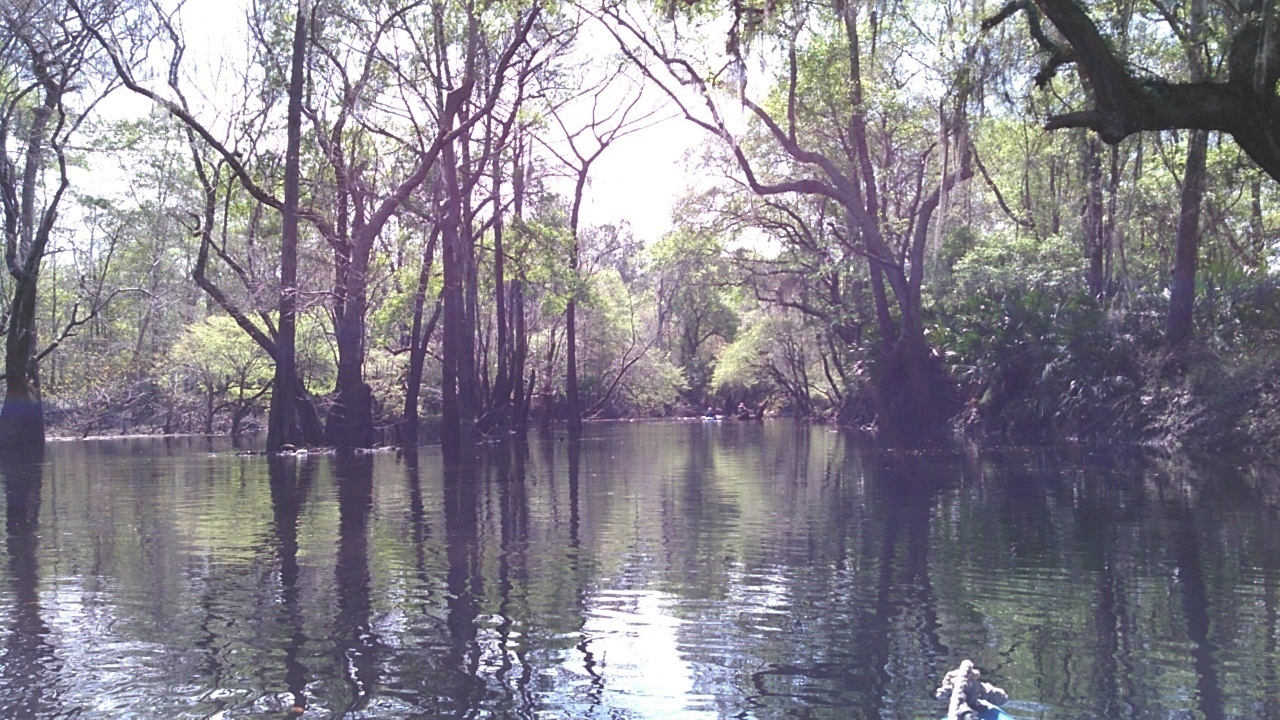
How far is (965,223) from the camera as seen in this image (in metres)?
35.3

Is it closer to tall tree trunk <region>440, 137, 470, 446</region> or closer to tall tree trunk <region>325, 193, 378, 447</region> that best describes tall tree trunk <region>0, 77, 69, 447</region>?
tall tree trunk <region>325, 193, 378, 447</region>

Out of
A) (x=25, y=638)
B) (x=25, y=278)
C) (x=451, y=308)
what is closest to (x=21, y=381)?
(x=25, y=278)

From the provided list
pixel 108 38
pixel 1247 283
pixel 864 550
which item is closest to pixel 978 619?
pixel 864 550

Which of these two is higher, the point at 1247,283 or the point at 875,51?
the point at 875,51

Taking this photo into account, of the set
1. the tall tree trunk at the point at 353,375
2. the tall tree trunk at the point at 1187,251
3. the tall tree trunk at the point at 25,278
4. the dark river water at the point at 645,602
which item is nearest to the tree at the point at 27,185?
the tall tree trunk at the point at 25,278

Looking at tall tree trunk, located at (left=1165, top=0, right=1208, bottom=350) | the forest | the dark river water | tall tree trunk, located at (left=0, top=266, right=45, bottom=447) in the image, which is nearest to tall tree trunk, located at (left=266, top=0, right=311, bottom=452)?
the forest

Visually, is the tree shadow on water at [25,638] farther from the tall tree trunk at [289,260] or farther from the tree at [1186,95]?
the tall tree trunk at [289,260]

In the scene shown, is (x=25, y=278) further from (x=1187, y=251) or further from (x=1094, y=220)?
(x=1187, y=251)

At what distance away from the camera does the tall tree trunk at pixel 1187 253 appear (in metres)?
20.2

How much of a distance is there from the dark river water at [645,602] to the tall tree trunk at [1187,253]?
768 centimetres

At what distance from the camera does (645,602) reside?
784 centimetres

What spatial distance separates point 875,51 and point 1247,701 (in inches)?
992

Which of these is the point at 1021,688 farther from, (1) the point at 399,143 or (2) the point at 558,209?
(2) the point at 558,209

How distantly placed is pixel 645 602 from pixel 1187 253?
1773cm
